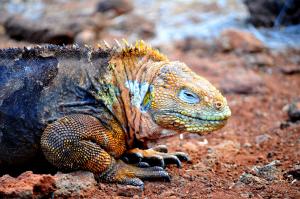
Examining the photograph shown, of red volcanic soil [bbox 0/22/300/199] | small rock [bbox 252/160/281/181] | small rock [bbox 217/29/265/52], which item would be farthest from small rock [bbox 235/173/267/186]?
small rock [bbox 217/29/265/52]

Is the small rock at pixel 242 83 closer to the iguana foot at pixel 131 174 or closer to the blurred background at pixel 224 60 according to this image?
the blurred background at pixel 224 60

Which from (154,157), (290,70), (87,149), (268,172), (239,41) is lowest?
(290,70)

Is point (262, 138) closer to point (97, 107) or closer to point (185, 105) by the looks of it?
point (185, 105)

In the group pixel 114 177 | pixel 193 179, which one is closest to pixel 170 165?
pixel 193 179

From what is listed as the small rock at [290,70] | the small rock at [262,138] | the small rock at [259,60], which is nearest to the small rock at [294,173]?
the small rock at [262,138]

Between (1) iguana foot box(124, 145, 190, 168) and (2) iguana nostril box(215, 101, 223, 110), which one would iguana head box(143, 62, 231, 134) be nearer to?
(2) iguana nostril box(215, 101, 223, 110)

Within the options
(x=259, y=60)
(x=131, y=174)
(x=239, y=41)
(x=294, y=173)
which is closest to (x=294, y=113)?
(x=294, y=173)
